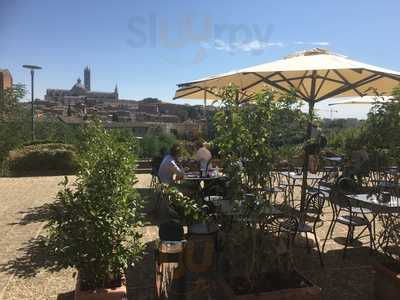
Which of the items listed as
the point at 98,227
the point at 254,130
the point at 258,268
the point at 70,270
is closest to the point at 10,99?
the point at 70,270

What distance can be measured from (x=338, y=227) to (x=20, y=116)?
12.5m

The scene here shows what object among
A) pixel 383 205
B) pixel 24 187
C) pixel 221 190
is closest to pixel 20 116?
pixel 24 187

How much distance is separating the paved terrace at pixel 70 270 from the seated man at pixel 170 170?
74 cm

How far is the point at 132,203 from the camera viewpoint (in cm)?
294

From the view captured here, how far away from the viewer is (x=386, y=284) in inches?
121

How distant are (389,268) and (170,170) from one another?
9.75 feet

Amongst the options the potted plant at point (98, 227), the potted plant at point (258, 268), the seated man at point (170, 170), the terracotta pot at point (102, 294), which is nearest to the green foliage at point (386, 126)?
the potted plant at point (258, 268)

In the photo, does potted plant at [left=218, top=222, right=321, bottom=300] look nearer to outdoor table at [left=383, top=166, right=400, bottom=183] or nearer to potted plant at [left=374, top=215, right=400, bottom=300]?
potted plant at [left=374, top=215, right=400, bottom=300]

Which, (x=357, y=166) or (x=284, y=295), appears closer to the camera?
(x=284, y=295)

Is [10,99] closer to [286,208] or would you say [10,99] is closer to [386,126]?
[286,208]

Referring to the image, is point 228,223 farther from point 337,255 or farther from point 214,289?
point 337,255

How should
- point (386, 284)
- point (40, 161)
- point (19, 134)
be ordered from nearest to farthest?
point (386, 284)
point (40, 161)
point (19, 134)

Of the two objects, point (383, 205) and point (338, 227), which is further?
point (338, 227)

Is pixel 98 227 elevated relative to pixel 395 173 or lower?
lower
